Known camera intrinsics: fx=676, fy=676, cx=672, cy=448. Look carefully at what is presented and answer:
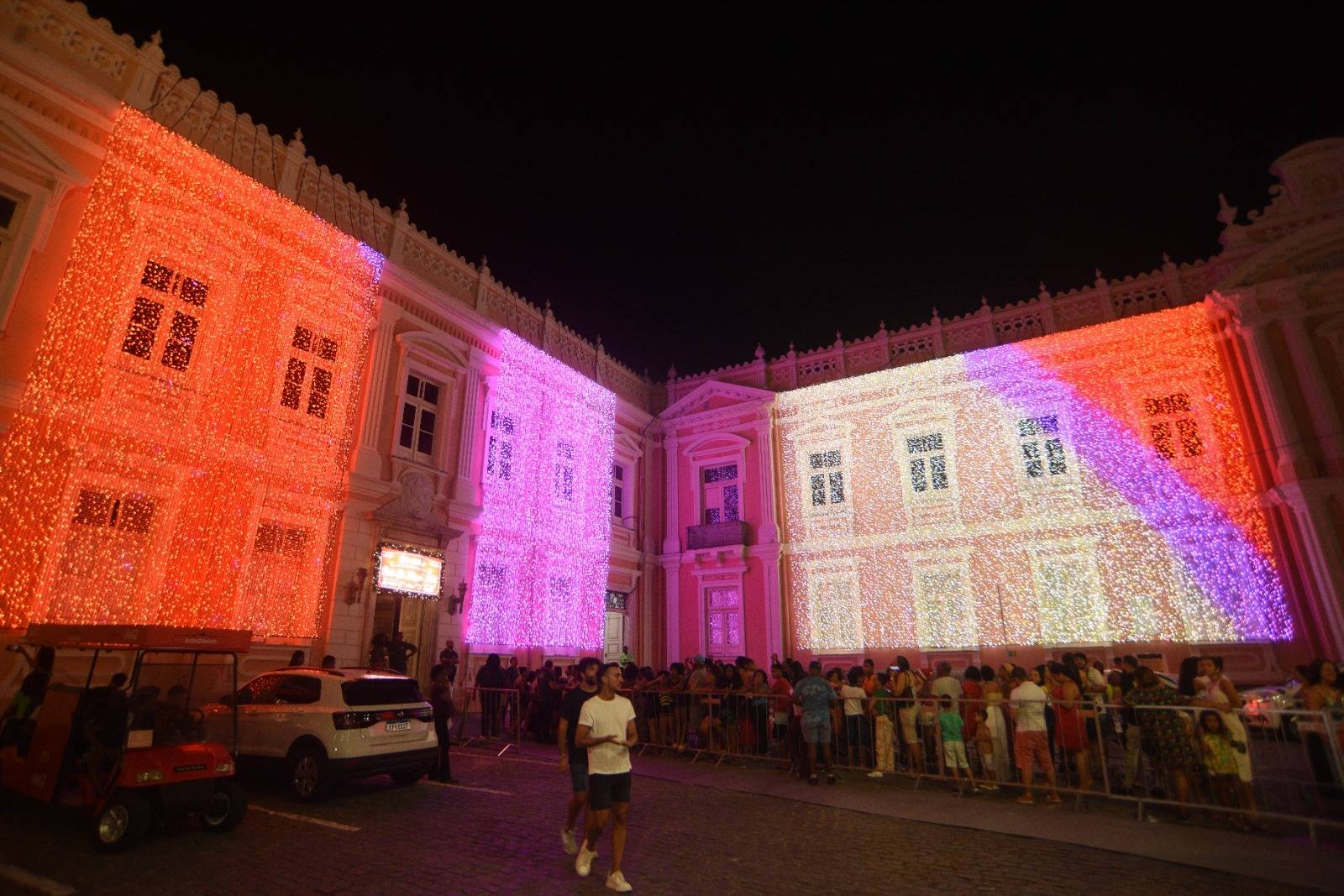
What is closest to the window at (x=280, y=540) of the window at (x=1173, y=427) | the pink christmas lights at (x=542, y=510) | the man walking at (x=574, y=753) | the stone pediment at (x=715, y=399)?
the pink christmas lights at (x=542, y=510)

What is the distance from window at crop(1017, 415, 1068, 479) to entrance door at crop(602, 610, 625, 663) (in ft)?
40.3

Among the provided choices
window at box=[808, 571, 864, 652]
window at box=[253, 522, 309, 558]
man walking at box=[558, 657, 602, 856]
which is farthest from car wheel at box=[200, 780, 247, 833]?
window at box=[808, 571, 864, 652]

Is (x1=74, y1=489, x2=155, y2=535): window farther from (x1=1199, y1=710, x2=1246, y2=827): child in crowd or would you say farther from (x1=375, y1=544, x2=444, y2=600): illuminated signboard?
(x1=1199, y1=710, x2=1246, y2=827): child in crowd

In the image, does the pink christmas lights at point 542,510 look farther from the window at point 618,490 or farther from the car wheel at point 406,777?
the car wheel at point 406,777

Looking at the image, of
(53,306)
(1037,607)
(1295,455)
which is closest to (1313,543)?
(1295,455)

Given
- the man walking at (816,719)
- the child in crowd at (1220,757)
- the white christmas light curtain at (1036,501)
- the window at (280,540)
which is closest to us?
the child in crowd at (1220,757)

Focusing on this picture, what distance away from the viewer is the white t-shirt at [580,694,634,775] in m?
5.30

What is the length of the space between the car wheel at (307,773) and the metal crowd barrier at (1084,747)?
230 inches

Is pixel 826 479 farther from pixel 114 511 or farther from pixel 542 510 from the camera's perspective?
pixel 114 511

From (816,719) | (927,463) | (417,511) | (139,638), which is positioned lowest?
(816,719)

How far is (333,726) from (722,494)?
15.7 m

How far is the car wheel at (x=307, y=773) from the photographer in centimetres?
735

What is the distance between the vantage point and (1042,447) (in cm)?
1812

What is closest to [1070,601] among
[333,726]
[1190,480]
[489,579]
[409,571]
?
[1190,480]
